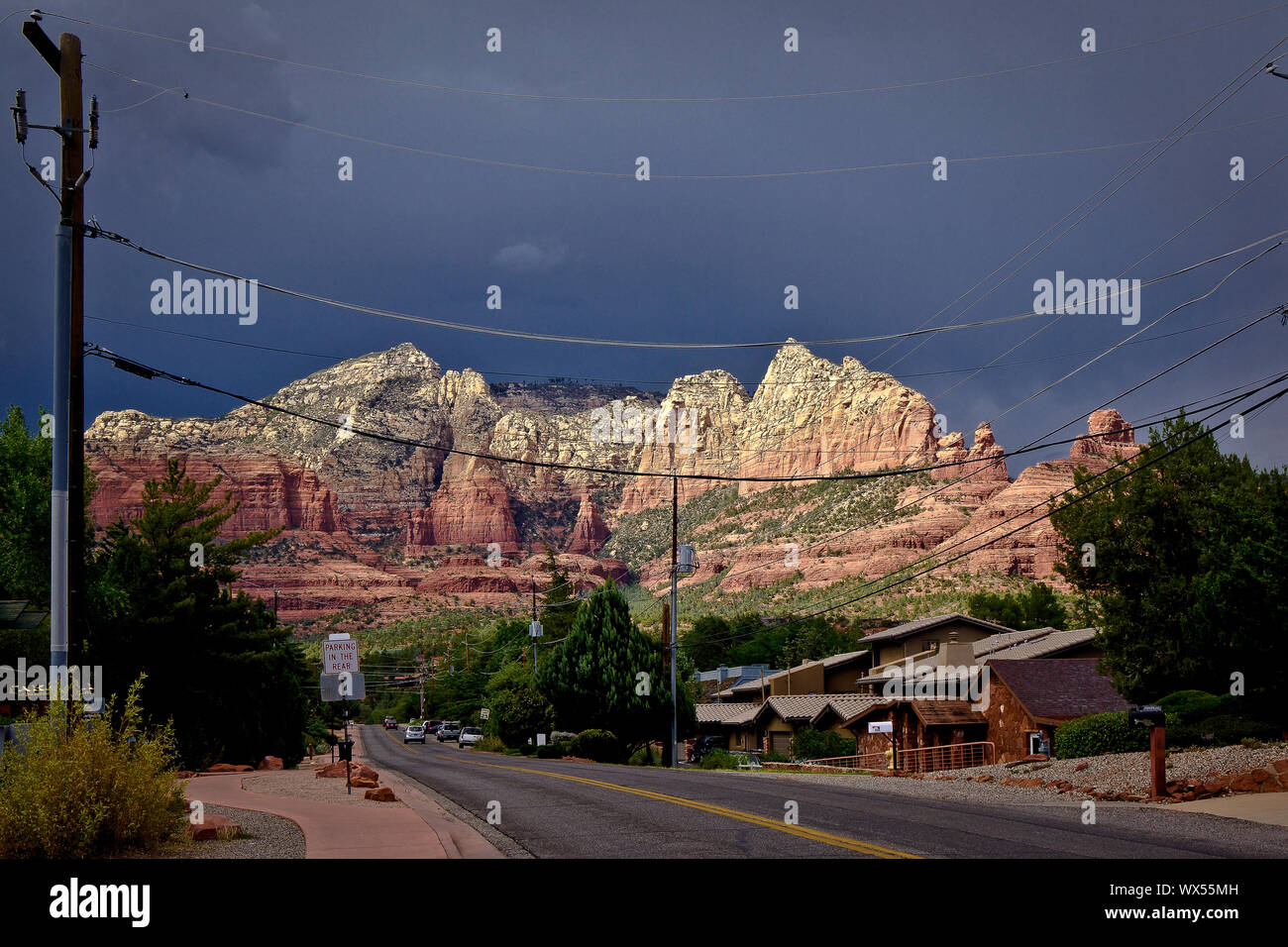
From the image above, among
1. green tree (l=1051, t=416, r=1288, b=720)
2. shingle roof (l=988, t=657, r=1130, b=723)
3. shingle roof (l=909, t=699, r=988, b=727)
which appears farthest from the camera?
shingle roof (l=909, t=699, r=988, b=727)

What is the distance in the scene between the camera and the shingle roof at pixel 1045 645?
51.5 m

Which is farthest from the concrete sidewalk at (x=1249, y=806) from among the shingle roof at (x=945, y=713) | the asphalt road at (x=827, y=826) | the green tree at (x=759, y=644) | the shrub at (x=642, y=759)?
the green tree at (x=759, y=644)

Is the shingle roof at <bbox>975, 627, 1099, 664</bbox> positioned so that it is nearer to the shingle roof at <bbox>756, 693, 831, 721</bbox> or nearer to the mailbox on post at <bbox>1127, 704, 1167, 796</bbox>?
the shingle roof at <bbox>756, 693, 831, 721</bbox>

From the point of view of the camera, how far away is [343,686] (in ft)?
69.8

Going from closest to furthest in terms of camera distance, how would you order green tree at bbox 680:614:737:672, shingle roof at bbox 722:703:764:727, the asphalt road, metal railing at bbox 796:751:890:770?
the asphalt road → metal railing at bbox 796:751:890:770 → shingle roof at bbox 722:703:764:727 → green tree at bbox 680:614:737:672

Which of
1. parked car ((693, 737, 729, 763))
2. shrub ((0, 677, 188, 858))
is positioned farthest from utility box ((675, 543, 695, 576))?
shrub ((0, 677, 188, 858))

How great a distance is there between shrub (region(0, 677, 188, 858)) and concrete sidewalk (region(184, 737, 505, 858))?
1961mm

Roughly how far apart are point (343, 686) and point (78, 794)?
9.29 metres

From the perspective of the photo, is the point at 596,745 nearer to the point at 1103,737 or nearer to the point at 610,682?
the point at 610,682

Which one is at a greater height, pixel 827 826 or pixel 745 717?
pixel 827 826

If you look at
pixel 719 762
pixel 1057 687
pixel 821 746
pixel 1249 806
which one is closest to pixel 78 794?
pixel 1249 806

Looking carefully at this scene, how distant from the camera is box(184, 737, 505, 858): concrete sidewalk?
1349cm

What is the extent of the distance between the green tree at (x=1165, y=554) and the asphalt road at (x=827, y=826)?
1391 cm
